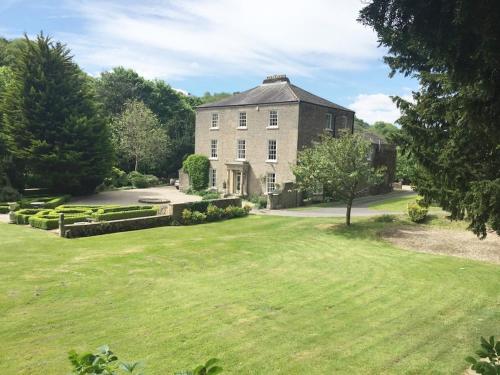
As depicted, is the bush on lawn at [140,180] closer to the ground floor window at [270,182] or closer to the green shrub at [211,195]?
the green shrub at [211,195]

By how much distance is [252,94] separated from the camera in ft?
132

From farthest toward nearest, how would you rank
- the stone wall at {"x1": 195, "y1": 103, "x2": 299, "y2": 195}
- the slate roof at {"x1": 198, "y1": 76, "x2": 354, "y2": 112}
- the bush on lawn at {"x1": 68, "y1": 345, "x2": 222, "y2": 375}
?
the slate roof at {"x1": 198, "y1": 76, "x2": 354, "y2": 112}
the stone wall at {"x1": 195, "y1": 103, "x2": 299, "y2": 195}
the bush on lawn at {"x1": 68, "y1": 345, "x2": 222, "y2": 375}

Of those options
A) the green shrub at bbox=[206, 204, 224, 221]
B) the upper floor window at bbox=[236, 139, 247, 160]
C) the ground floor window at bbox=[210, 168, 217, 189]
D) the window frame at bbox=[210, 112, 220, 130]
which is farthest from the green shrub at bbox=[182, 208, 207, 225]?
the window frame at bbox=[210, 112, 220, 130]

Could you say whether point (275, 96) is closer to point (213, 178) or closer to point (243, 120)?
point (243, 120)

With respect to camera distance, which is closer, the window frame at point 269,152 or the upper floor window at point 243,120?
the window frame at point 269,152

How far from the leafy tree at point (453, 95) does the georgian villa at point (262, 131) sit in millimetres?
24198

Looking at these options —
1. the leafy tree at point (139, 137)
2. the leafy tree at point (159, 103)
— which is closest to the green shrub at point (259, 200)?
the leafy tree at point (139, 137)

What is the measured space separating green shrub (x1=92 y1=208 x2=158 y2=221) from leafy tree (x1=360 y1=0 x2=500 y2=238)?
57.3ft

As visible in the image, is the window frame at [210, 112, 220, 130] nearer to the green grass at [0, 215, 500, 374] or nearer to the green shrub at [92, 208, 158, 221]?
the green shrub at [92, 208, 158, 221]

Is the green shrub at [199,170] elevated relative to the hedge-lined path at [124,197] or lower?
elevated

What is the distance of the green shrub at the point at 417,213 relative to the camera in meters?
25.9

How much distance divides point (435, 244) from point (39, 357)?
18.5 meters

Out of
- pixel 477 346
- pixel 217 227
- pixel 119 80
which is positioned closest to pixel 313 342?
pixel 477 346

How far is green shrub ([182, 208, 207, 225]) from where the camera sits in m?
25.4
